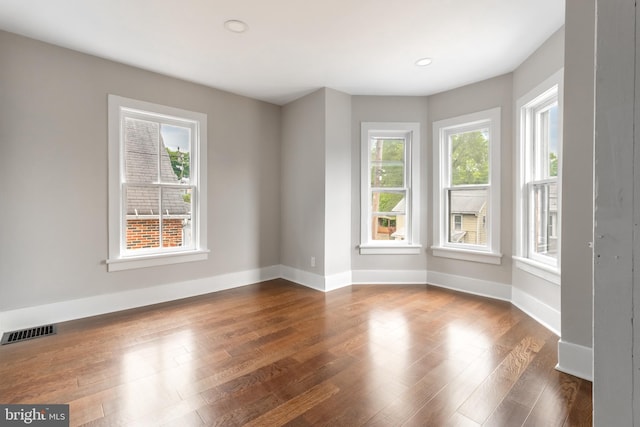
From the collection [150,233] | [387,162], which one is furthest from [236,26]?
[387,162]

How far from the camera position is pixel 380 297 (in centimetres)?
353

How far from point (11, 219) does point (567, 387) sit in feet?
14.6

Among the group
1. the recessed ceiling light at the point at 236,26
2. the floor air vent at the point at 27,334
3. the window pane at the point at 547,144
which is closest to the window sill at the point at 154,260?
the floor air vent at the point at 27,334

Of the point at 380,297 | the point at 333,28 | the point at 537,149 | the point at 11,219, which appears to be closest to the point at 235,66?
the point at 333,28

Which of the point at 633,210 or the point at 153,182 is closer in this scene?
the point at 633,210

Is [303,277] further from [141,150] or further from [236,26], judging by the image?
[236,26]

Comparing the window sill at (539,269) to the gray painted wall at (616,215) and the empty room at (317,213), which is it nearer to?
the empty room at (317,213)

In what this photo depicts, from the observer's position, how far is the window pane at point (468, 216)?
368 centimetres

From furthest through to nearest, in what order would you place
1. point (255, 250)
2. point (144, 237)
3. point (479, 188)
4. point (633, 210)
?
point (255, 250) < point (479, 188) < point (144, 237) < point (633, 210)

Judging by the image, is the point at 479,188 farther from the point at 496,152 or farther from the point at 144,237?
the point at 144,237

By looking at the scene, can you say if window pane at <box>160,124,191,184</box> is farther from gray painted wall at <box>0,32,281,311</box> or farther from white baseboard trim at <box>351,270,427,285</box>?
white baseboard trim at <box>351,270,427,285</box>

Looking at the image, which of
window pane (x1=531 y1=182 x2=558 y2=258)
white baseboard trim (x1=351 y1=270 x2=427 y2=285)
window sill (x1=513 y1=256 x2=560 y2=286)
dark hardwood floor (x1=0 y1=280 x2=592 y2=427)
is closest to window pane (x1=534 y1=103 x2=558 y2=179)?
window pane (x1=531 y1=182 x2=558 y2=258)

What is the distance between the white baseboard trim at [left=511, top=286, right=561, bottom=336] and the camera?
2.60m

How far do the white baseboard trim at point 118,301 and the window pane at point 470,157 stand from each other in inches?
120
